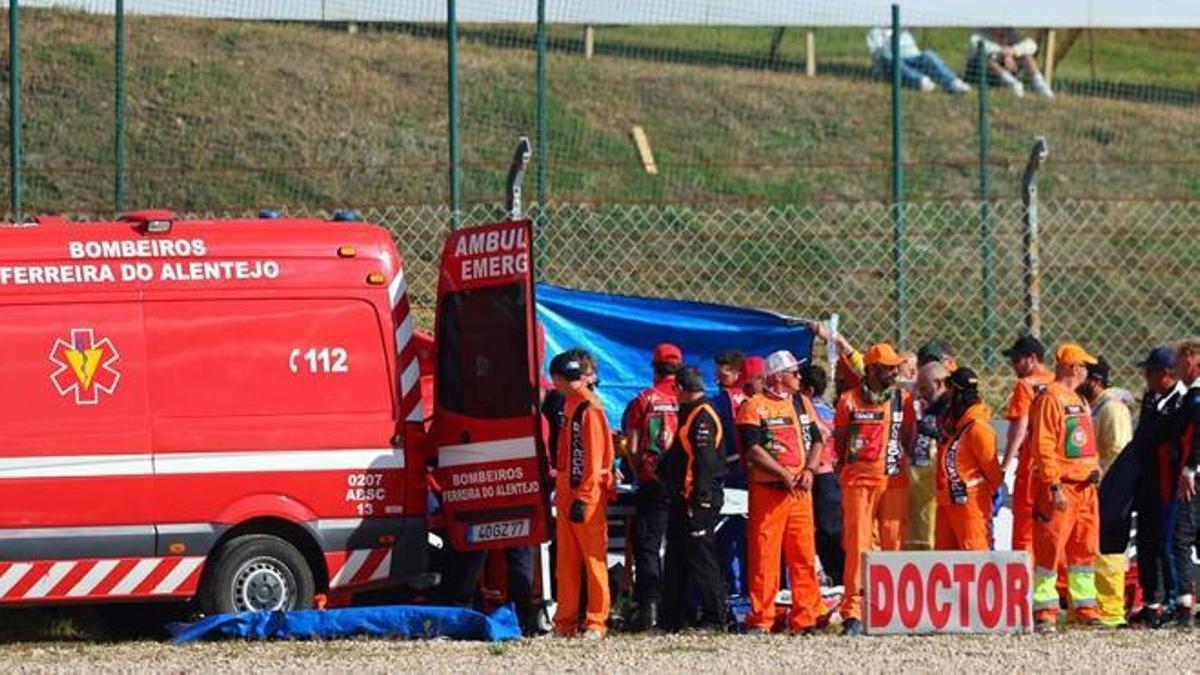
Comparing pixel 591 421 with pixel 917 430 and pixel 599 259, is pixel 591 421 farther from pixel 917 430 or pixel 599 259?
pixel 599 259

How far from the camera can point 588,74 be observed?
28.6 metres

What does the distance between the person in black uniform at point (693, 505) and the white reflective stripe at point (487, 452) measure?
0.86 metres

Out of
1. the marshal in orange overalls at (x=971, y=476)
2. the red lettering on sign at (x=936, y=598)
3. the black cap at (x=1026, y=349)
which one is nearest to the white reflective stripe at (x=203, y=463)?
the red lettering on sign at (x=936, y=598)

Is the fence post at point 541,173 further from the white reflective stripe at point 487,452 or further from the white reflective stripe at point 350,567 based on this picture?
the white reflective stripe at point 350,567

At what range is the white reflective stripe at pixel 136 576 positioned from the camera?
44.4ft

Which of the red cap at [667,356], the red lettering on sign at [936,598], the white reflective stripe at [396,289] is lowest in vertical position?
the red lettering on sign at [936,598]

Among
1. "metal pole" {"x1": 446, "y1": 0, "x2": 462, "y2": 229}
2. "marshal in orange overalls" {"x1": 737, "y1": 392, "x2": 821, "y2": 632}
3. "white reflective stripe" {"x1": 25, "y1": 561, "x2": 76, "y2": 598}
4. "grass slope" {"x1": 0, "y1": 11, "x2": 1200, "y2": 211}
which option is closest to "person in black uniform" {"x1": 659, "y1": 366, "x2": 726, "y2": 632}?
"marshal in orange overalls" {"x1": 737, "y1": 392, "x2": 821, "y2": 632}

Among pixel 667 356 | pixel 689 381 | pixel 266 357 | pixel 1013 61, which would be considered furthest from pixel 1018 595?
pixel 1013 61

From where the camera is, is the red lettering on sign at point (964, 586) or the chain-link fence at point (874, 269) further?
the chain-link fence at point (874, 269)

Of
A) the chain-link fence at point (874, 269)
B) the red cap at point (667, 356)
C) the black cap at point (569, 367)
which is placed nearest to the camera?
the black cap at point (569, 367)

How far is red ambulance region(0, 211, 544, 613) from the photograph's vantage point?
1338cm

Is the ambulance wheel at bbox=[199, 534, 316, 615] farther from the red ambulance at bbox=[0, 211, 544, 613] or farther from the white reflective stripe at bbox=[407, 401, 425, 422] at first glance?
the white reflective stripe at bbox=[407, 401, 425, 422]

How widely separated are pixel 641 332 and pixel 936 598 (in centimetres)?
388

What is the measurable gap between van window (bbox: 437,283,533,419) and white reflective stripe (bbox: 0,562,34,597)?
253 centimetres
